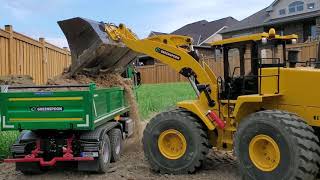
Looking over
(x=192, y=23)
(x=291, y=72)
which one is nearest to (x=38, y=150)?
(x=291, y=72)

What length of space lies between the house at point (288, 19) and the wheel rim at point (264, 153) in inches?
1375

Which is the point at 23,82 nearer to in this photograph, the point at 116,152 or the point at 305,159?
the point at 116,152

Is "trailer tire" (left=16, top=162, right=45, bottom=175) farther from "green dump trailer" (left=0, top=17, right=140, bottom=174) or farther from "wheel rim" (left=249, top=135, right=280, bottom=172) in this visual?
"wheel rim" (left=249, top=135, right=280, bottom=172)

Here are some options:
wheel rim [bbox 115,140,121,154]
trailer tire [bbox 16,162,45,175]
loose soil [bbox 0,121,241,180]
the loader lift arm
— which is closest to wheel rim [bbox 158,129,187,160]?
loose soil [bbox 0,121,241,180]

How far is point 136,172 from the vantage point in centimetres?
805

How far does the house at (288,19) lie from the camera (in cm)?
4238

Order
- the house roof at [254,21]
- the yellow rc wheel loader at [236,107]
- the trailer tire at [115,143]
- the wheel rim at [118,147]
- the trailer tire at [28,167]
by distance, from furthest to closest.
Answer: the house roof at [254,21], the wheel rim at [118,147], the trailer tire at [115,143], the trailer tire at [28,167], the yellow rc wheel loader at [236,107]

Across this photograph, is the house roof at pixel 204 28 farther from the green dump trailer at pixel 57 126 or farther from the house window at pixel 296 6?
the green dump trailer at pixel 57 126

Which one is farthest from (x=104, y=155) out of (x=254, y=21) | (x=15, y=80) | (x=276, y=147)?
(x=254, y=21)

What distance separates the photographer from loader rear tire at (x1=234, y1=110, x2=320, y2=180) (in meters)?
6.12

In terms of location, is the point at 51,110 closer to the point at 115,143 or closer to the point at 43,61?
the point at 115,143

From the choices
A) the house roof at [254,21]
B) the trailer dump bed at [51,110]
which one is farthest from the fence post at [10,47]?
the house roof at [254,21]

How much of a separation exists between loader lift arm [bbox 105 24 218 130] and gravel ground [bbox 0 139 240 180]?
0.77 meters

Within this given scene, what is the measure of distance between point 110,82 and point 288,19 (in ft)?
117
